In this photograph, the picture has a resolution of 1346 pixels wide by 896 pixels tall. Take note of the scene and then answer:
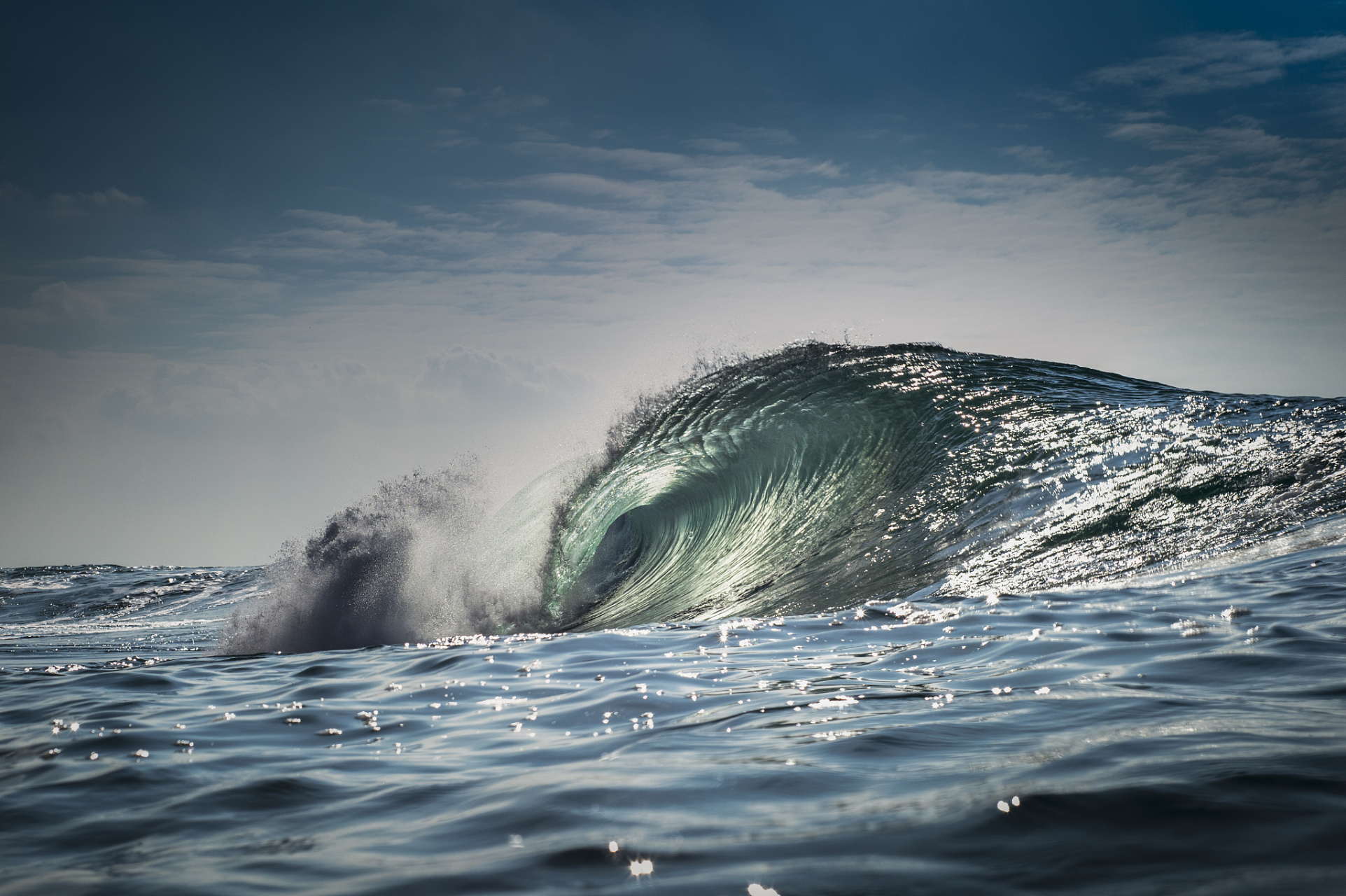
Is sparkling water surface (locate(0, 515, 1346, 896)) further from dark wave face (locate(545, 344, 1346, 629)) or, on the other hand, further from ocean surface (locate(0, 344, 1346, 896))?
dark wave face (locate(545, 344, 1346, 629))

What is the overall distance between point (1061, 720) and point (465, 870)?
75.8 inches

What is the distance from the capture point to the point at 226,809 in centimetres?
260

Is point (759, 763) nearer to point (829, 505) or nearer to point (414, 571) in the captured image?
point (829, 505)

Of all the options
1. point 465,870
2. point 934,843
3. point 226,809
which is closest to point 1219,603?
point 934,843

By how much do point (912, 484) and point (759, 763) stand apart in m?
6.26

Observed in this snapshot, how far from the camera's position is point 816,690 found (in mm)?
3654

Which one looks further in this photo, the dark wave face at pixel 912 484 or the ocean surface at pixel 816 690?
the dark wave face at pixel 912 484

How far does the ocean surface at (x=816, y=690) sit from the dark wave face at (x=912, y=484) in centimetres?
5

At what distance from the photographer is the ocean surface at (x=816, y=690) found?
1.94 metres

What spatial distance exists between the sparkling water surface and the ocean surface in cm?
2

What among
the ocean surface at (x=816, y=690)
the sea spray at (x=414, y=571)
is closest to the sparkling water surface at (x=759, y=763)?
the ocean surface at (x=816, y=690)

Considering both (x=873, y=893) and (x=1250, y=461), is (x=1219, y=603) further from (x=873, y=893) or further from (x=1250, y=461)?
(x=873, y=893)

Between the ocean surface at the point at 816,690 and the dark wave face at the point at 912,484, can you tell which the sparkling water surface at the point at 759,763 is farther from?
the dark wave face at the point at 912,484

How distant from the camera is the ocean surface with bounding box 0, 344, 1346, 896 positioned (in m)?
1.94
